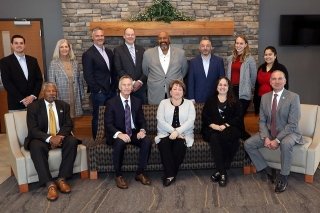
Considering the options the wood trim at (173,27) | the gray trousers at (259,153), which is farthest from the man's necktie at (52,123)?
the wood trim at (173,27)

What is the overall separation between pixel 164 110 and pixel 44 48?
2.98m

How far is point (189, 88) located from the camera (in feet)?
14.4

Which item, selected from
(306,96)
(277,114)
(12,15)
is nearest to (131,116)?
(277,114)

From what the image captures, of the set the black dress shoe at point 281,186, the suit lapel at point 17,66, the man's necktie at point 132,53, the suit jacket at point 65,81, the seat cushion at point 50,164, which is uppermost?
the man's necktie at point 132,53

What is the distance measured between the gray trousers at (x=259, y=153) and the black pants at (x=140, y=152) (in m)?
1.04

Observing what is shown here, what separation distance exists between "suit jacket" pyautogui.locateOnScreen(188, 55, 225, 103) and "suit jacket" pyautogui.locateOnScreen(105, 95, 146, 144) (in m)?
0.81

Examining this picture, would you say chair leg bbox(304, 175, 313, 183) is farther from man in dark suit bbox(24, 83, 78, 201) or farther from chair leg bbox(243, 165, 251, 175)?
man in dark suit bbox(24, 83, 78, 201)

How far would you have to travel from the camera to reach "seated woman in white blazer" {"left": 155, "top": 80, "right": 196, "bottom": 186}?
12.1 ft

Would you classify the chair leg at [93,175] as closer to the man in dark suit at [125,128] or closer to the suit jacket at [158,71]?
the man in dark suit at [125,128]

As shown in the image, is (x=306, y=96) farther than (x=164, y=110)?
Yes

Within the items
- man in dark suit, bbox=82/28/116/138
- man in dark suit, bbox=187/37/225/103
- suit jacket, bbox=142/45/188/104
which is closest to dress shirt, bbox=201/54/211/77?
man in dark suit, bbox=187/37/225/103

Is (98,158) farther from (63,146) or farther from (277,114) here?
(277,114)

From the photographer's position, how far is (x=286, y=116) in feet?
12.0

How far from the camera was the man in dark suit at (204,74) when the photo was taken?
170 inches
